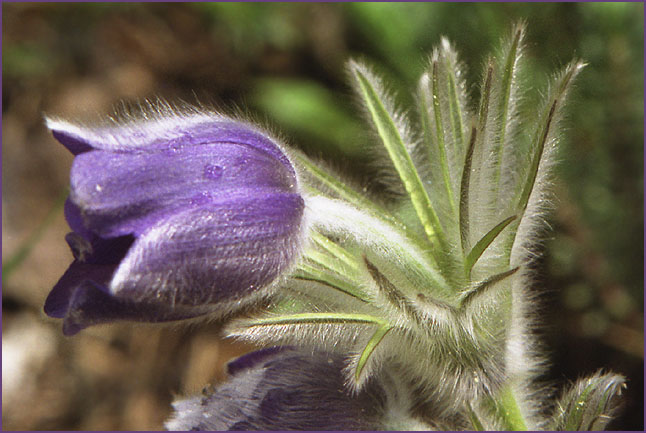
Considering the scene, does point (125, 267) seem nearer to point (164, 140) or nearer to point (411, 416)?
point (164, 140)

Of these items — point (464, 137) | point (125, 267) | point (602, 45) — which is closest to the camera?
point (125, 267)

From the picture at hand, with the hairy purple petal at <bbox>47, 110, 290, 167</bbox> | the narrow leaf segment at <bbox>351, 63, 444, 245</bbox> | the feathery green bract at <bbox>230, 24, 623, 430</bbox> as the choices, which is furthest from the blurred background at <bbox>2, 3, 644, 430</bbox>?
the hairy purple petal at <bbox>47, 110, 290, 167</bbox>

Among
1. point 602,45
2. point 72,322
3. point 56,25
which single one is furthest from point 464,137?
point 56,25

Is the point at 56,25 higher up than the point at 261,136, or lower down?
higher up

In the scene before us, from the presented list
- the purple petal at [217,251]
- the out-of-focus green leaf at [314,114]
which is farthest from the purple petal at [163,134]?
the out-of-focus green leaf at [314,114]

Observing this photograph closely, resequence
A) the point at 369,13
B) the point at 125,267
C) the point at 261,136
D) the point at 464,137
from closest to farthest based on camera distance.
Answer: the point at 125,267 < the point at 261,136 < the point at 464,137 < the point at 369,13

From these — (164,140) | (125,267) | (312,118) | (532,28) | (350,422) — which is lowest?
(350,422)

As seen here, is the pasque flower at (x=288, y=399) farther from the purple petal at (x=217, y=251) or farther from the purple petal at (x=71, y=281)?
the purple petal at (x=71, y=281)
